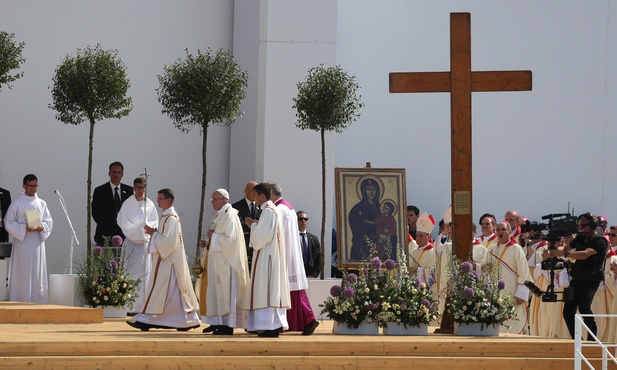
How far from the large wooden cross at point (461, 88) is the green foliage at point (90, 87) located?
4832mm

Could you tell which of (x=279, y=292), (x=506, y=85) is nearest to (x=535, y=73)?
(x=506, y=85)

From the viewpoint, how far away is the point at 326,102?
1847 cm

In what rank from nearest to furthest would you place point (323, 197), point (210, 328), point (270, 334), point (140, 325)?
point (270, 334), point (210, 328), point (140, 325), point (323, 197)

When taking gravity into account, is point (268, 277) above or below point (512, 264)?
below

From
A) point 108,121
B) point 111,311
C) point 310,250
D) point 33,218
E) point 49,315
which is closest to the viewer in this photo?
point 49,315

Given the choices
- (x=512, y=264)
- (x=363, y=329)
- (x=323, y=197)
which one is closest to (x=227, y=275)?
(x=363, y=329)

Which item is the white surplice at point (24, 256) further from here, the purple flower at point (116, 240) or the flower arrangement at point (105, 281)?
the purple flower at point (116, 240)

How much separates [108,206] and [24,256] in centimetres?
128

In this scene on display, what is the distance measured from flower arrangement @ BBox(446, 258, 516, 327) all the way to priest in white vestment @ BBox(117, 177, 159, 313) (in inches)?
181

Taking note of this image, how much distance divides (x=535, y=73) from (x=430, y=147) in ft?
6.96

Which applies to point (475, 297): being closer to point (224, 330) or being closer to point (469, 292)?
point (469, 292)

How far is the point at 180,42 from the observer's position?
816 inches

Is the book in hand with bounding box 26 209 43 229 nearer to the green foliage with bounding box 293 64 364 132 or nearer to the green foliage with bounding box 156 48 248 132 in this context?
the green foliage with bounding box 156 48 248 132

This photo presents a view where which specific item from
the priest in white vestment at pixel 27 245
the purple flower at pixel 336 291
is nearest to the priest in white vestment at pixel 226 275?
the purple flower at pixel 336 291
